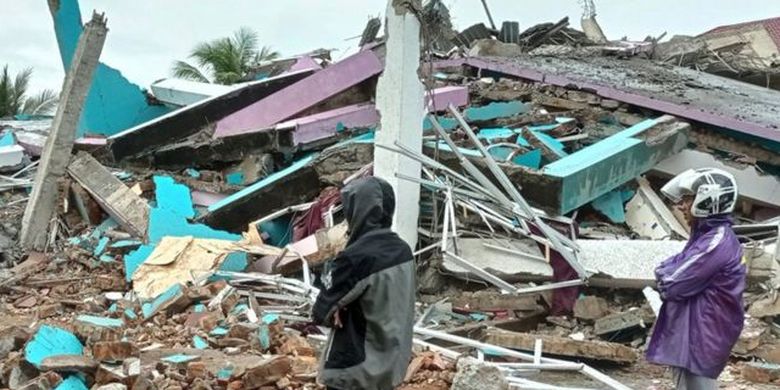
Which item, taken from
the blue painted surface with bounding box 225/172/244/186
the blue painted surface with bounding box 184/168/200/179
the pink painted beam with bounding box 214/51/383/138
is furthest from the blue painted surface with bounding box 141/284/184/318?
the pink painted beam with bounding box 214/51/383/138

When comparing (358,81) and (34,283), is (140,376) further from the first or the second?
(358,81)

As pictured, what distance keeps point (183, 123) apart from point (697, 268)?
320 inches

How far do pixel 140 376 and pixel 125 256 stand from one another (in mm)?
3645

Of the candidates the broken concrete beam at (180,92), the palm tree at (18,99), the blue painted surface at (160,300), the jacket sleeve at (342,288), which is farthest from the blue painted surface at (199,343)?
the palm tree at (18,99)

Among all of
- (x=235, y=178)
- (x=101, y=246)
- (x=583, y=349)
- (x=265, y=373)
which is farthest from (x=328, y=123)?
(x=265, y=373)

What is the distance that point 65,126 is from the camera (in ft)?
30.0

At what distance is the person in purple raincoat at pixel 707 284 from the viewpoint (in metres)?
3.43

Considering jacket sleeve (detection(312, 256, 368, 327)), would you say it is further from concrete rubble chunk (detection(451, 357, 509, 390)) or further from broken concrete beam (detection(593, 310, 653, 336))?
broken concrete beam (detection(593, 310, 653, 336))

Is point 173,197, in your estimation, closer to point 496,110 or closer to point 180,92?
point 180,92

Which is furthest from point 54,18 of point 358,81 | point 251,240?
point 251,240

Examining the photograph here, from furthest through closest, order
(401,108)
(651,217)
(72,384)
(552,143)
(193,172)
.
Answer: (193,172)
(552,143)
(651,217)
(401,108)
(72,384)

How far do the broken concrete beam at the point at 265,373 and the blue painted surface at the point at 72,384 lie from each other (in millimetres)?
966

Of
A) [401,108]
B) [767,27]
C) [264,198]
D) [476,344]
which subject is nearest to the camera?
[476,344]

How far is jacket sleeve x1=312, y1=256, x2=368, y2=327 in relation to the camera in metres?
3.04
